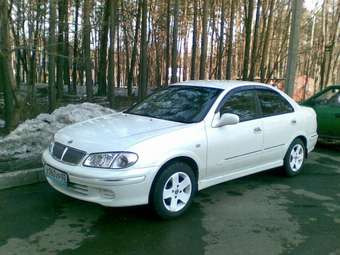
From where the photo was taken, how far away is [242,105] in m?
5.46

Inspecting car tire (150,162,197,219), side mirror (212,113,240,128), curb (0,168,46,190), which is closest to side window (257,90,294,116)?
side mirror (212,113,240,128)

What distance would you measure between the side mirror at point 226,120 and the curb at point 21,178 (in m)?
2.37

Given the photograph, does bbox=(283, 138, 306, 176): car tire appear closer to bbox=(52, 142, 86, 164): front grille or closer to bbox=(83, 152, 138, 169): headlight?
bbox=(83, 152, 138, 169): headlight

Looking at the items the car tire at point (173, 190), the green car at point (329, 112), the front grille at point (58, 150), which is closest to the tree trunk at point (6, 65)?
the front grille at point (58, 150)

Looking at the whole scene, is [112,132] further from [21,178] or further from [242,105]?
[242,105]

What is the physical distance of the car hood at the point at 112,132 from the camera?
4207 millimetres

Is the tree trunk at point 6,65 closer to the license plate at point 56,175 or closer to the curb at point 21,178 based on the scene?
the curb at point 21,178

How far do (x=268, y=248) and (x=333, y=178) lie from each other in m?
3.04

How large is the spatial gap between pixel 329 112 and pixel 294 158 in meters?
2.59

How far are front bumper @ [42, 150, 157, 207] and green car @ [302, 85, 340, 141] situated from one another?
533 cm

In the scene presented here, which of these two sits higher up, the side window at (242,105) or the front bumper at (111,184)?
the side window at (242,105)

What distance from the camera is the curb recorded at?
17.1 feet

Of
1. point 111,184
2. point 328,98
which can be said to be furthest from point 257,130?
point 328,98

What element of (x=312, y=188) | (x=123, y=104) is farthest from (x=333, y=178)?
(x=123, y=104)
